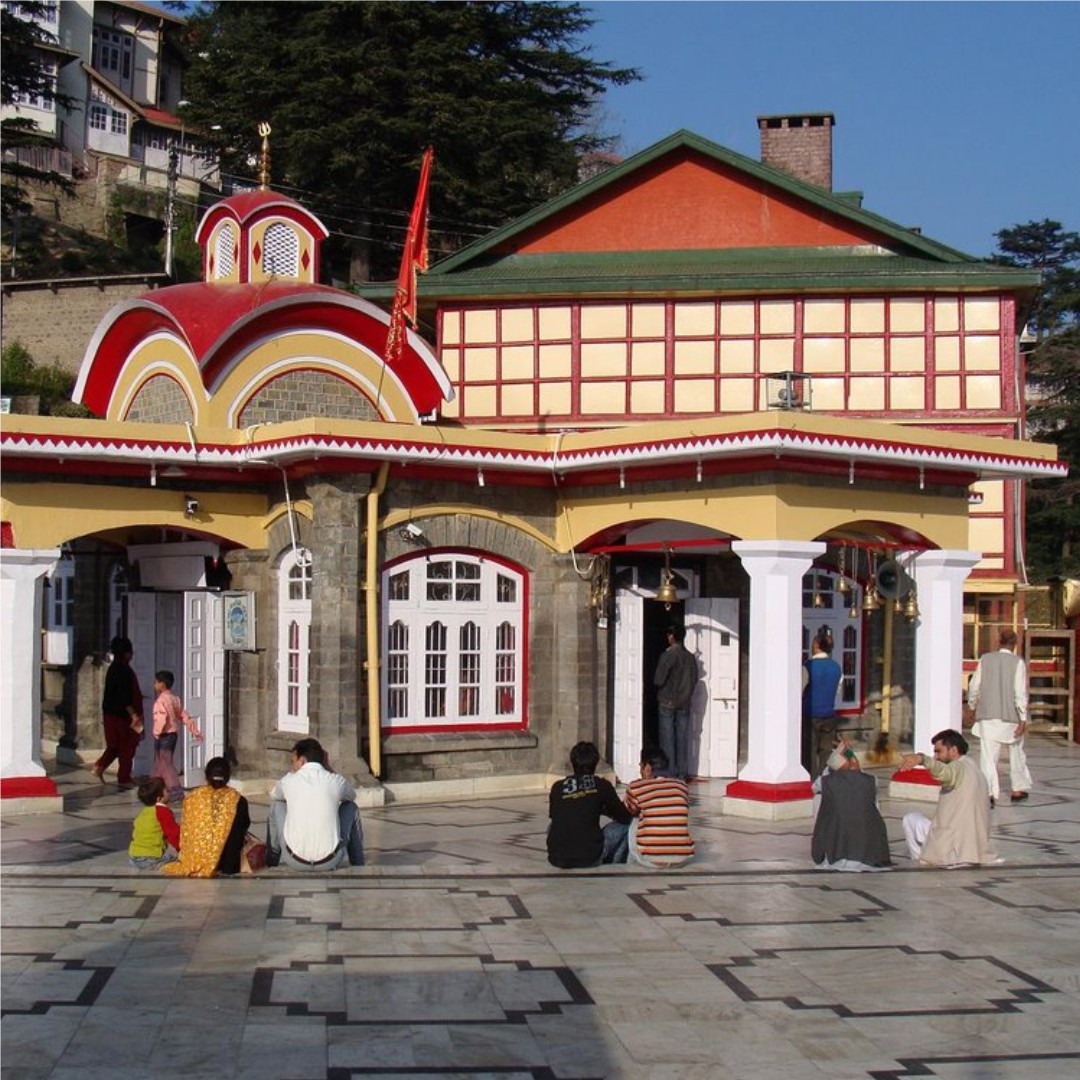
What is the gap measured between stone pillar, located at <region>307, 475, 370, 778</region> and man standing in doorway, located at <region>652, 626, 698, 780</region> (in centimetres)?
326

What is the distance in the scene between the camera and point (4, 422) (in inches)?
605

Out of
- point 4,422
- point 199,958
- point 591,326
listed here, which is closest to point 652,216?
point 591,326

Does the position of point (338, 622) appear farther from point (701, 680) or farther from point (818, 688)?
point (818, 688)

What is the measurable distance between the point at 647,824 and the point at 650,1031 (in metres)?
4.51

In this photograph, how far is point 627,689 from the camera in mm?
17984

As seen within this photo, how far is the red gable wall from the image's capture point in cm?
2658

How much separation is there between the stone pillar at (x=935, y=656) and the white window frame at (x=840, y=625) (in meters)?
1.93

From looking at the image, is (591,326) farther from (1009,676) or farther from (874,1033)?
(874,1033)

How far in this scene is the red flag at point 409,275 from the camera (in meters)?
17.9

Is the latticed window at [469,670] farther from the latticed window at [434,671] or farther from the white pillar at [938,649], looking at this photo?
the white pillar at [938,649]

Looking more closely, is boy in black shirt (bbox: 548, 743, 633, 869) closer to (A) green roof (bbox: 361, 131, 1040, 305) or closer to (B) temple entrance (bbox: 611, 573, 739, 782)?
(B) temple entrance (bbox: 611, 573, 739, 782)

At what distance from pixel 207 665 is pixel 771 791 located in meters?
5.89

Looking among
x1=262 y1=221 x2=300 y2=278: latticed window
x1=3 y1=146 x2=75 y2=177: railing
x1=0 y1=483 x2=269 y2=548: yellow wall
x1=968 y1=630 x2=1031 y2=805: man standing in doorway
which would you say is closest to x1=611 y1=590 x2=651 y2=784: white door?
x1=968 y1=630 x2=1031 y2=805: man standing in doorway

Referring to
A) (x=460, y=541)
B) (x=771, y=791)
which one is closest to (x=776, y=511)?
(x=771, y=791)
